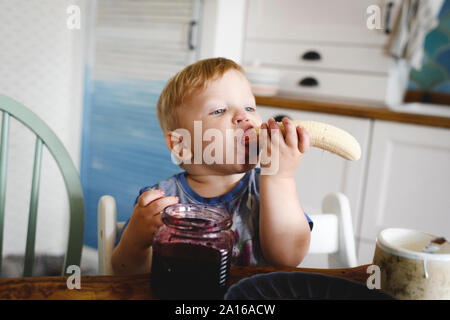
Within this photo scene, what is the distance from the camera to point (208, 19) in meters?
2.17

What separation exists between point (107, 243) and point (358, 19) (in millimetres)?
1838

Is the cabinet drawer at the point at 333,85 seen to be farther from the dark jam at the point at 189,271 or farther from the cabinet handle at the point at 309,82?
the dark jam at the point at 189,271

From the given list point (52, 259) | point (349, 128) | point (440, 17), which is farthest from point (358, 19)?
point (52, 259)

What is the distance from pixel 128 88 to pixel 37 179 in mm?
1496

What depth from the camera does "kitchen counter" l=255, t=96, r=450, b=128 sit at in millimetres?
1745

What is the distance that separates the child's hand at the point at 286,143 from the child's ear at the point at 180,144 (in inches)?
9.1

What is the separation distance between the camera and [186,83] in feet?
2.76

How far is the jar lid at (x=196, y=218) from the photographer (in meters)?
0.53

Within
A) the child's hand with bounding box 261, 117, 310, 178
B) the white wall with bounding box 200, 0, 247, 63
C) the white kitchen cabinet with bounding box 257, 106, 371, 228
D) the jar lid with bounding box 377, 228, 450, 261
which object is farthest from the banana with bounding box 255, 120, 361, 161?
the white wall with bounding box 200, 0, 247, 63

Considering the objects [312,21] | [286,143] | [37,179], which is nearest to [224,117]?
[286,143]

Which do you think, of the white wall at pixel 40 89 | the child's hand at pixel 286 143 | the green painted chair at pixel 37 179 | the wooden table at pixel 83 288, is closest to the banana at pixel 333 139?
the child's hand at pixel 286 143

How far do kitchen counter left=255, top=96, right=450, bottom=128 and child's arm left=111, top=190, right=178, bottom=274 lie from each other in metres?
1.37

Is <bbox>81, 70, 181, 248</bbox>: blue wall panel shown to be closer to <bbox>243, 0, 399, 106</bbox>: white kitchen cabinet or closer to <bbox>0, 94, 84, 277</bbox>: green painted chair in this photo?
<bbox>243, 0, 399, 106</bbox>: white kitchen cabinet

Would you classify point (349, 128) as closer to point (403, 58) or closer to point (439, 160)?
point (439, 160)
